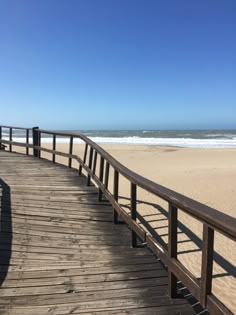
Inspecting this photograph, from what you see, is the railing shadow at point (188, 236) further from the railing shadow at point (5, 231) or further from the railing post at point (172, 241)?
the railing post at point (172, 241)

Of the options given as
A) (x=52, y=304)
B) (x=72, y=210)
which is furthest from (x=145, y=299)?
(x=72, y=210)

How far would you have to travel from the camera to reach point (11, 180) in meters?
8.37

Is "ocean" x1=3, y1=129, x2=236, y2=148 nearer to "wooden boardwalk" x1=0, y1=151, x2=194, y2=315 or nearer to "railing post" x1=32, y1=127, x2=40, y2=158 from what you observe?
"railing post" x1=32, y1=127, x2=40, y2=158

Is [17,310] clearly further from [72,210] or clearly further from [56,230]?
[72,210]

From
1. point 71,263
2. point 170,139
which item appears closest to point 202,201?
point 71,263

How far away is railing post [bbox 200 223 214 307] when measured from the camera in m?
2.67

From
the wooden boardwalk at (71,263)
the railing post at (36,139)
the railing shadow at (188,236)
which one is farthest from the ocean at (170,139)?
the wooden boardwalk at (71,263)

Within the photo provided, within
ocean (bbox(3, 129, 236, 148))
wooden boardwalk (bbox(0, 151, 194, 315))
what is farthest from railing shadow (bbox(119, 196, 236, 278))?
ocean (bbox(3, 129, 236, 148))

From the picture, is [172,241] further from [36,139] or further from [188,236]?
[36,139]

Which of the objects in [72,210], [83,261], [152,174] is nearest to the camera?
[83,261]

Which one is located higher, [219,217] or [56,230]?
[219,217]

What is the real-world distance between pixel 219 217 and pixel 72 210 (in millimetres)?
4134

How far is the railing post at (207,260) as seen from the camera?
2.67 meters

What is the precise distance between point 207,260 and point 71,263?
192 cm
